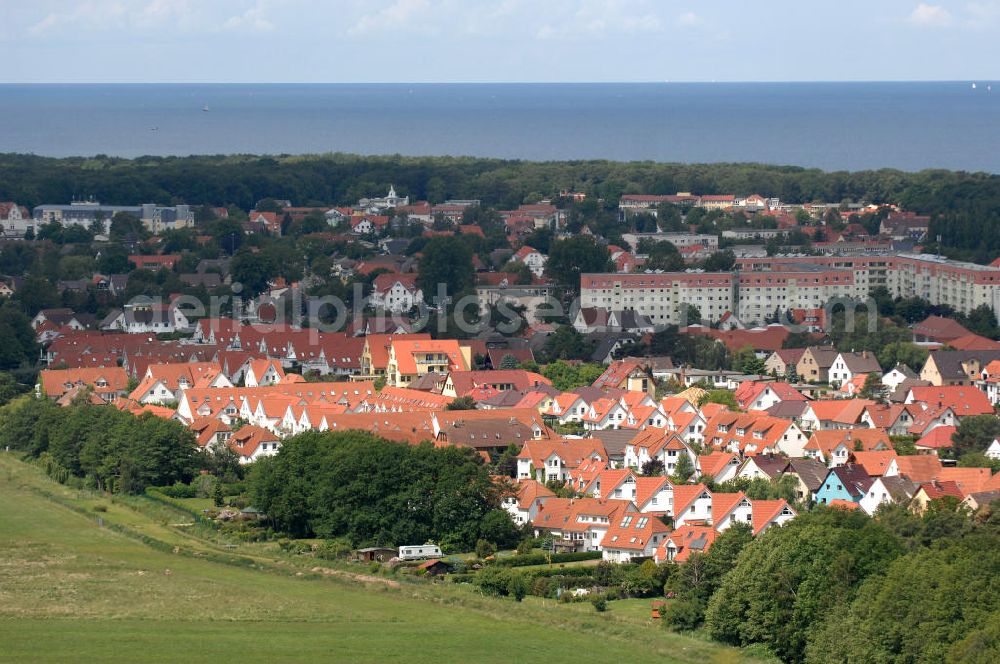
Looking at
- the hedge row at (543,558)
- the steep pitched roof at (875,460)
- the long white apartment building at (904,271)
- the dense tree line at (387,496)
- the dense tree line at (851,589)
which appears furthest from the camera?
the long white apartment building at (904,271)

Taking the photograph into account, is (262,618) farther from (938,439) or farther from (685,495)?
(938,439)

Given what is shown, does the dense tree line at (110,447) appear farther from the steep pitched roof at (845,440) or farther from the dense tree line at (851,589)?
the dense tree line at (851,589)

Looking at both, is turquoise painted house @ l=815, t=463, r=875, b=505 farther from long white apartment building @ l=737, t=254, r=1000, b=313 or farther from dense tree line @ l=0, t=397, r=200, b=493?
long white apartment building @ l=737, t=254, r=1000, b=313

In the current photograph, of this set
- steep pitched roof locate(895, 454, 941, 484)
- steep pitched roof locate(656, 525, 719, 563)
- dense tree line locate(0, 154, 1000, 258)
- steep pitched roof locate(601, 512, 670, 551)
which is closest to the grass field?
steep pitched roof locate(656, 525, 719, 563)

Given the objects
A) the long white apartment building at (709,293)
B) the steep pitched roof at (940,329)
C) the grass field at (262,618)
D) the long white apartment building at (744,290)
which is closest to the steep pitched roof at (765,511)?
the grass field at (262,618)

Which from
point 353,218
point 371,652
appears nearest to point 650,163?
point 353,218

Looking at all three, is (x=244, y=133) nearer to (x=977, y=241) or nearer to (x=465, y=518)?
(x=977, y=241)

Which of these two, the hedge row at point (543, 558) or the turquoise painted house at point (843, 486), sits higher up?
the turquoise painted house at point (843, 486)
